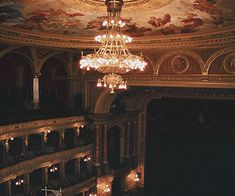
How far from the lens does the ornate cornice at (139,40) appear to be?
42.0ft

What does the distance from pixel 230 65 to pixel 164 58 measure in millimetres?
3625

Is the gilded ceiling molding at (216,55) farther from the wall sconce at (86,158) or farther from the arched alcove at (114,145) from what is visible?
the wall sconce at (86,158)

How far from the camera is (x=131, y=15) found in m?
10.6

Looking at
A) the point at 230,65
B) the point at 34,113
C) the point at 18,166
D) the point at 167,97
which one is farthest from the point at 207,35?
the point at 18,166

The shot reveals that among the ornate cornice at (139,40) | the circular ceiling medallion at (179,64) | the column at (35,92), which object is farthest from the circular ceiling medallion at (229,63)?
the column at (35,92)

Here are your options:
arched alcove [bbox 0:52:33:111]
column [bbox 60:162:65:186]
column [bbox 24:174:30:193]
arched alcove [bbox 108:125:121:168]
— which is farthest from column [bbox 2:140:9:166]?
arched alcove [bbox 108:125:121:168]

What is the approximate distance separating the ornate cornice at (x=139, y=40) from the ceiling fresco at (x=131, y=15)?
1.71 ft

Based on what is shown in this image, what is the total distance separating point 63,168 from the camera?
18.3m

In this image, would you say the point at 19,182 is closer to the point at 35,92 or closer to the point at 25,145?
the point at 25,145

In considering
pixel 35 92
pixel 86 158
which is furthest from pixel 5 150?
pixel 86 158

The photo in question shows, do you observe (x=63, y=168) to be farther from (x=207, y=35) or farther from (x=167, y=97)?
(x=207, y=35)

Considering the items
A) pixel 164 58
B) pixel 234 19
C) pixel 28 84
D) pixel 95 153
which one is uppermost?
pixel 234 19

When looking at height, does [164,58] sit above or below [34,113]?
above

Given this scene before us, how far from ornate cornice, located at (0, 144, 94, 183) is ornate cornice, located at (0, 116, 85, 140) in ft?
5.17
